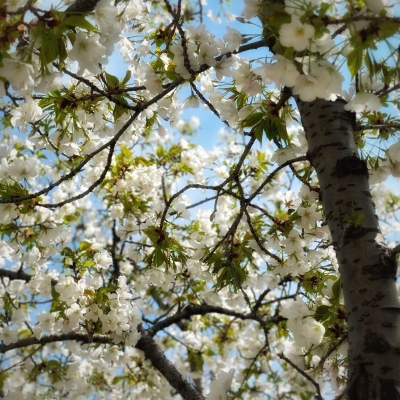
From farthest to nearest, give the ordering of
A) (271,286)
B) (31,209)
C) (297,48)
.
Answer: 1. (271,286)
2. (31,209)
3. (297,48)

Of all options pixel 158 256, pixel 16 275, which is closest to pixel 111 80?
pixel 158 256

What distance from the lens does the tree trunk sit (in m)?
1.05

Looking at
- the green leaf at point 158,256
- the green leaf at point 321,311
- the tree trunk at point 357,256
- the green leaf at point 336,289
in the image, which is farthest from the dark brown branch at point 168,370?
the tree trunk at point 357,256

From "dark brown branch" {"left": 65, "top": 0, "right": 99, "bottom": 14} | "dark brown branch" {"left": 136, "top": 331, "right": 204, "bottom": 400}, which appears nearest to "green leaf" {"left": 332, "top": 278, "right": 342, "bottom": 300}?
"dark brown branch" {"left": 136, "top": 331, "right": 204, "bottom": 400}

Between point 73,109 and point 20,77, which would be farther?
point 73,109

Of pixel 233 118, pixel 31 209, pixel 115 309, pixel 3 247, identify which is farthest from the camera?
pixel 3 247

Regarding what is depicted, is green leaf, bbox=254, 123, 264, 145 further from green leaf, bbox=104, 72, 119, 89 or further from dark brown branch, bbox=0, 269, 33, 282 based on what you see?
dark brown branch, bbox=0, 269, 33, 282

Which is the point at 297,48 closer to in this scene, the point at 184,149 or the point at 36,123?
the point at 36,123

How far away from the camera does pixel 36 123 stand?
2014 mm

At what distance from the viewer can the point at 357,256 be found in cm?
123

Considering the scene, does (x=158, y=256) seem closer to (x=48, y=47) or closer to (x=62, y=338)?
(x=62, y=338)

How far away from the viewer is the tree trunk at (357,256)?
1.05 m

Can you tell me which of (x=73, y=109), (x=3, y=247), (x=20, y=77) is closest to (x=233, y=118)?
(x=73, y=109)

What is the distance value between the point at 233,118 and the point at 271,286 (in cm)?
181
